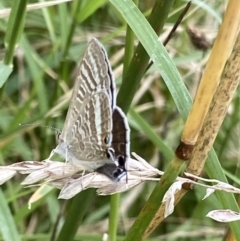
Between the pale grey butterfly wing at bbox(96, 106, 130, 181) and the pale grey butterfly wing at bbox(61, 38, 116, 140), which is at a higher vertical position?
the pale grey butterfly wing at bbox(61, 38, 116, 140)

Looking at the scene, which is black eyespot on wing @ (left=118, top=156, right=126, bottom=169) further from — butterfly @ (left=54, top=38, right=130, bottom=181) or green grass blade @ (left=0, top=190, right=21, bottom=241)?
green grass blade @ (left=0, top=190, right=21, bottom=241)

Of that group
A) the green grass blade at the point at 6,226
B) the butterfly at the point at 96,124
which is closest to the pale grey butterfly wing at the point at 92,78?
the butterfly at the point at 96,124

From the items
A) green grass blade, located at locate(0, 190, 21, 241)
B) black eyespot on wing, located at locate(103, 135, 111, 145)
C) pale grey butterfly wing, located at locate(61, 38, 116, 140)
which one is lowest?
green grass blade, located at locate(0, 190, 21, 241)

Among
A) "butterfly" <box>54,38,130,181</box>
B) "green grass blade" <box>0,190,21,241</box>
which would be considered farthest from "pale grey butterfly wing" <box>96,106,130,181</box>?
"green grass blade" <box>0,190,21,241</box>

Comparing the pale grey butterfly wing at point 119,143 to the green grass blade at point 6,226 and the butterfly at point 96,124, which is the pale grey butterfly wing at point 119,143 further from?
the green grass blade at point 6,226

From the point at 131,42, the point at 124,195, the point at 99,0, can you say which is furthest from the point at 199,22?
the point at 131,42

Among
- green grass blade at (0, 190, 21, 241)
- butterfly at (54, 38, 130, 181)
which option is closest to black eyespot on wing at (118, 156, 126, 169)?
butterfly at (54, 38, 130, 181)

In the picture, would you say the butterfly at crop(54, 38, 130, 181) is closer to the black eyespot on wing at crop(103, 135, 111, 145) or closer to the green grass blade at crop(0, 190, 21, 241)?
the black eyespot on wing at crop(103, 135, 111, 145)

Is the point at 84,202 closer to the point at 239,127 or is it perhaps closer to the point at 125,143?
the point at 125,143
